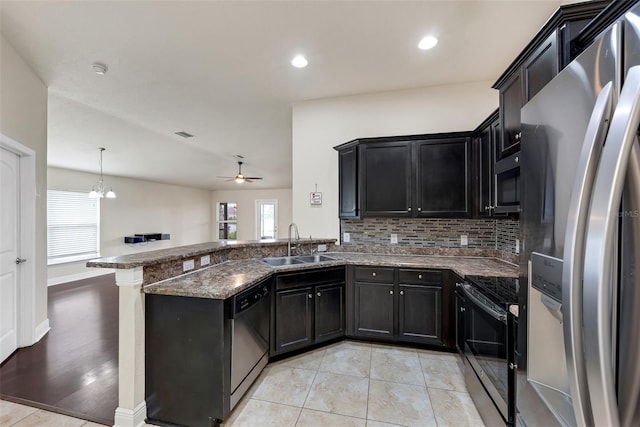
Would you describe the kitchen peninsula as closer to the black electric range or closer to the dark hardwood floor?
the black electric range

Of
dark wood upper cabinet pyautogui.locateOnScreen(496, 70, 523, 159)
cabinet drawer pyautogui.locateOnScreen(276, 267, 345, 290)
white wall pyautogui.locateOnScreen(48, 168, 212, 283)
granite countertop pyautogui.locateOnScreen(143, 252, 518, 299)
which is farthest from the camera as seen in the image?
white wall pyautogui.locateOnScreen(48, 168, 212, 283)

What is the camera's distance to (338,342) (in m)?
2.91

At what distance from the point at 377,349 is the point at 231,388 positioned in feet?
5.22

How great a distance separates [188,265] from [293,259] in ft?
3.94

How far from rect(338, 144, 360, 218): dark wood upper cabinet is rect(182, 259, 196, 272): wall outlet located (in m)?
1.87

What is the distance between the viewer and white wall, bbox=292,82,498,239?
327cm

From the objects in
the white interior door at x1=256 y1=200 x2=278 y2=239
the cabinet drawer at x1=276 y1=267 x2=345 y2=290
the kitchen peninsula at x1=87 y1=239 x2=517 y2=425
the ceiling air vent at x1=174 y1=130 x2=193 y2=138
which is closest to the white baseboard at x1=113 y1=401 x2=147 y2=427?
the kitchen peninsula at x1=87 y1=239 x2=517 y2=425

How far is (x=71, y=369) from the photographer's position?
2.39 m

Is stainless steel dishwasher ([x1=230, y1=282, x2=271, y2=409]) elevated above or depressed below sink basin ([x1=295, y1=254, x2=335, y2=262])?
below

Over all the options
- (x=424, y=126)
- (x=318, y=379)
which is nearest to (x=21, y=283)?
(x=318, y=379)

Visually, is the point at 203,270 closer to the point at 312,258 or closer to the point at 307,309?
the point at 307,309

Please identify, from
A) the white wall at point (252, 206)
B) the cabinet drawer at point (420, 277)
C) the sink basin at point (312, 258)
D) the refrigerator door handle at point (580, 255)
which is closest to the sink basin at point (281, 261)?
the sink basin at point (312, 258)

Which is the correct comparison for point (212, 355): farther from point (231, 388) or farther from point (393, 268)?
point (393, 268)

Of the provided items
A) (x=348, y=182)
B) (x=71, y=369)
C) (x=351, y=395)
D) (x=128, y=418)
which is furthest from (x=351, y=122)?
(x=71, y=369)
